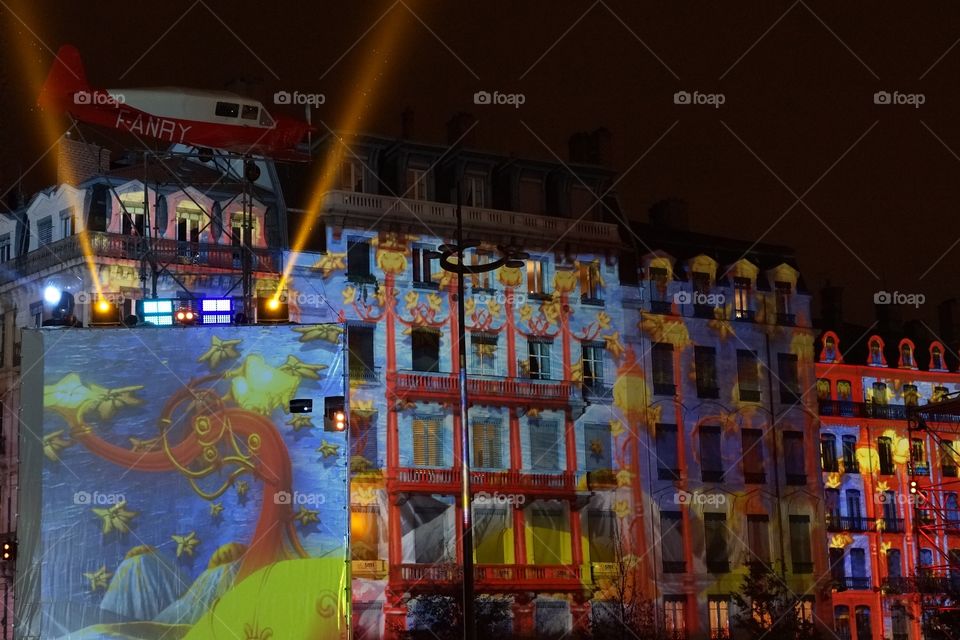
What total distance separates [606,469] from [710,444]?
17.1ft

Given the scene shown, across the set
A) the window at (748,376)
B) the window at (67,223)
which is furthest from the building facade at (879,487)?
the window at (67,223)

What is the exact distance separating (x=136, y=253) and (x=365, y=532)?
12051 millimetres

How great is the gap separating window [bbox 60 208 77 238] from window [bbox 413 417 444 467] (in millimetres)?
13483

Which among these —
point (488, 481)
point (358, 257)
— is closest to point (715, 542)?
point (488, 481)

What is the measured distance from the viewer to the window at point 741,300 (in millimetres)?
59594

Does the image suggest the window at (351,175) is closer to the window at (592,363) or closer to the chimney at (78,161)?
the chimney at (78,161)

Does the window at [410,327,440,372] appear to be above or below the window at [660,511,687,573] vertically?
above

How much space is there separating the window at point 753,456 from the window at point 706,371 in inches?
82.3

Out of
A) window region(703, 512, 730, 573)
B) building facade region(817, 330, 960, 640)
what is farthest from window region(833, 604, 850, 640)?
window region(703, 512, 730, 573)

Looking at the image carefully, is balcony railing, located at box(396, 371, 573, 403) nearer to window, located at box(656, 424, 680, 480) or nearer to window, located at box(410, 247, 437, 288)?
window, located at box(410, 247, 437, 288)

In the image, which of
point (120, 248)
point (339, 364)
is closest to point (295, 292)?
point (120, 248)

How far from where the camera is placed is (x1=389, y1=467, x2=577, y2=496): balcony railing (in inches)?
1999

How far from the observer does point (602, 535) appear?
179ft

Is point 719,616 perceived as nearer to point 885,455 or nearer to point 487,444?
point 487,444
